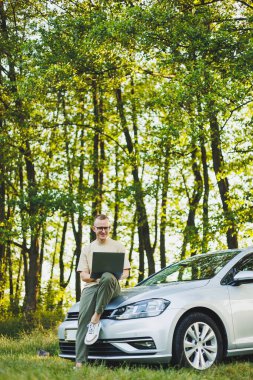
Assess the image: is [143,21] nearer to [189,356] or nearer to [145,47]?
[145,47]

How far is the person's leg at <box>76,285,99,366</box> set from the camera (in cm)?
839

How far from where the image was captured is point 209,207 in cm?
2384

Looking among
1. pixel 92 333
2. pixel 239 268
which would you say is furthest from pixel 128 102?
pixel 92 333

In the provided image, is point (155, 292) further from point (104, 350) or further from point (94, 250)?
point (94, 250)

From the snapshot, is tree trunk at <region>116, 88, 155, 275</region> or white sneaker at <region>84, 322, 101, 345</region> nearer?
white sneaker at <region>84, 322, 101, 345</region>

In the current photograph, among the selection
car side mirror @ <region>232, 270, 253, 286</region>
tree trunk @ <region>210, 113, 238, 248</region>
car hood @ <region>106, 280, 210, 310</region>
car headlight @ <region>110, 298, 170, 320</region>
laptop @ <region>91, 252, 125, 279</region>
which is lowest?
car headlight @ <region>110, 298, 170, 320</region>

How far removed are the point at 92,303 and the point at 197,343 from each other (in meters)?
1.40

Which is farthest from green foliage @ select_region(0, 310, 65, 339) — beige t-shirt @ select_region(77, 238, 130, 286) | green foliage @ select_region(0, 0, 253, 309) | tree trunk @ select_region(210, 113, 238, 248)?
beige t-shirt @ select_region(77, 238, 130, 286)

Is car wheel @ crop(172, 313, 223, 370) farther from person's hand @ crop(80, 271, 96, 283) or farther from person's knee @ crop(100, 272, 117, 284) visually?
person's hand @ crop(80, 271, 96, 283)

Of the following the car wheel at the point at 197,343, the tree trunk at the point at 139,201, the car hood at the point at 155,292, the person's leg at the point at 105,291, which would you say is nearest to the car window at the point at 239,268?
the car hood at the point at 155,292

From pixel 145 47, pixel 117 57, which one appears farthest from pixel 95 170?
pixel 145 47

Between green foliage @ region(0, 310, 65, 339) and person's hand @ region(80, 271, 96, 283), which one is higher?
person's hand @ region(80, 271, 96, 283)

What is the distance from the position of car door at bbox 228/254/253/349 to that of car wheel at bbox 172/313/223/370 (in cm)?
29

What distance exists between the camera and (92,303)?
859 centimetres
